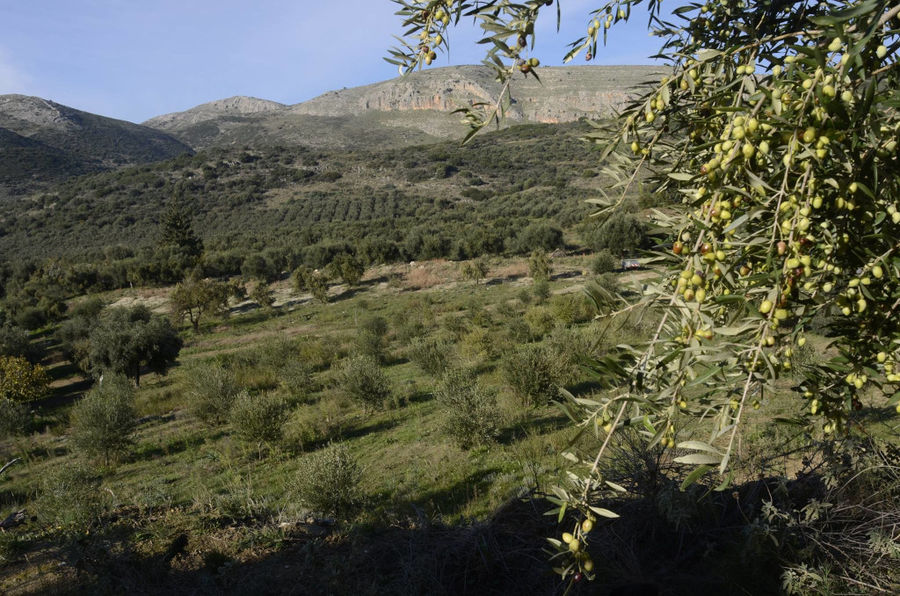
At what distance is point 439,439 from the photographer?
9406 millimetres

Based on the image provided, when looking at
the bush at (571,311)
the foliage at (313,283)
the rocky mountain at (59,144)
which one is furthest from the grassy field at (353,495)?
the rocky mountain at (59,144)

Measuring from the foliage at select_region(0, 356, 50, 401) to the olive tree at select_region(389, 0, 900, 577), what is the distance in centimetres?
2092

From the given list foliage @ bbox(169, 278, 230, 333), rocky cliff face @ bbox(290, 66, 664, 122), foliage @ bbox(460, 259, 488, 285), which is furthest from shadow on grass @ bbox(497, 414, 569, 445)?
rocky cliff face @ bbox(290, 66, 664, 122)

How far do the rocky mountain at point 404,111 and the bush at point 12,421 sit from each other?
295 feet

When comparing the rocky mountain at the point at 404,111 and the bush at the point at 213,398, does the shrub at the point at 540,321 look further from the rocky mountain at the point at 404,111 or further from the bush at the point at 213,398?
the rocky mountain at the point at 404,111

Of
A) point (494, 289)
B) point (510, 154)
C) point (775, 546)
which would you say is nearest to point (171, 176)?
point (510, 154)

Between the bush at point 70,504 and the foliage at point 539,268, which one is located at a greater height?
the bush at point 70,504

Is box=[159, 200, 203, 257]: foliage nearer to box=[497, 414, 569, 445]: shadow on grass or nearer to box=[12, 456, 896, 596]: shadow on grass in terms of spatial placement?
box=[497, 414, 569, 445]: shadow on grass

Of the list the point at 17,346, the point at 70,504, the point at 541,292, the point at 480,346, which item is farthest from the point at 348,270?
the point at 70,504

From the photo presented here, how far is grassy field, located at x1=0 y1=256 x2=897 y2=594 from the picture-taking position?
4.12 m

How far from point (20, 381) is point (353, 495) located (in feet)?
55.5

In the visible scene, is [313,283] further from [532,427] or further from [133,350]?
[532,427]

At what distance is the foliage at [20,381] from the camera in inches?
635

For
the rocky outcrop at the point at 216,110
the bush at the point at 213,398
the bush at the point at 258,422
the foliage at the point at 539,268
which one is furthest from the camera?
the rocky outcrop at the point at 216,110
